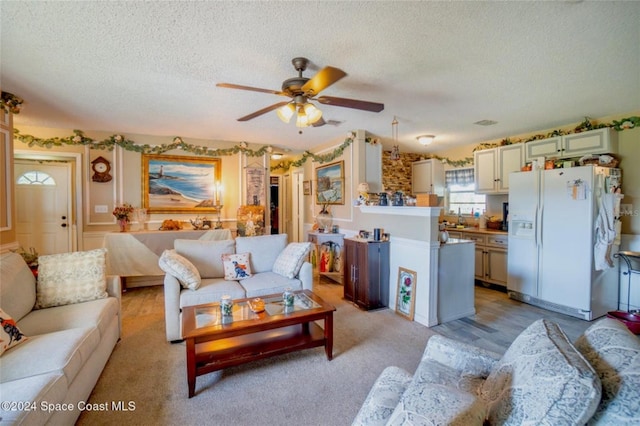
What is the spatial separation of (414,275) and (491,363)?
6.02 feet

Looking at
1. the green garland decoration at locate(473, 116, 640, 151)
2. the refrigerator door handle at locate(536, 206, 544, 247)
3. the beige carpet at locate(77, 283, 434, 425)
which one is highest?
the green garland decoration at locate(473, 116, 640, 151)

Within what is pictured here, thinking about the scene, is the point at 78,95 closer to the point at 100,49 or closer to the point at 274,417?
the point at 100,49

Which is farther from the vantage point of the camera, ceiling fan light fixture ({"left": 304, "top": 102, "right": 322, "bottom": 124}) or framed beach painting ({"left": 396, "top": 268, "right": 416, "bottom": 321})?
framed beach painting ({"left": 396, "top": 268, "right": 416, "bottom": 321})

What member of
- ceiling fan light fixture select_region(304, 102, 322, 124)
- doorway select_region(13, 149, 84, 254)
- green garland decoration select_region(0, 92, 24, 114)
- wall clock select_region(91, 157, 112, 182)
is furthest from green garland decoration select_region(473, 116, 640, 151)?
doorway select_region(13, 149, 84, 254)

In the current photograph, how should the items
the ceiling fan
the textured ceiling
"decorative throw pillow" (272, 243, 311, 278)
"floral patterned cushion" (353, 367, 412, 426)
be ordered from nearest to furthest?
"floral patterned cushion" (353, 367, 412, 426) → the textured ceiling → the ceiling fan → "decorative throw pillow" (272, 243, 311, 278)

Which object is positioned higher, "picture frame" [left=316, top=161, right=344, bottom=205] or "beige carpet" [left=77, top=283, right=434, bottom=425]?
"picture frame" [left=316, top=161, right=344, bottom=205]

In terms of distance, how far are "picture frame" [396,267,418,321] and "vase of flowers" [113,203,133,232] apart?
4.27 metres

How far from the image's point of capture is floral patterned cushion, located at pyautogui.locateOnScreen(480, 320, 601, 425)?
76 cm

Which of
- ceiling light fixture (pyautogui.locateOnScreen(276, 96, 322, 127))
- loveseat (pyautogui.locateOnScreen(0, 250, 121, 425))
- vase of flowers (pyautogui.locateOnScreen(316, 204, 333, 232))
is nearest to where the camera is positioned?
loveseat (pyautogui.locateOnScreen(0, 250, 121, 425))

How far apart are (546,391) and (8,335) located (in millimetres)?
2704

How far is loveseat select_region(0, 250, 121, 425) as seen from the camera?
1.37 metres

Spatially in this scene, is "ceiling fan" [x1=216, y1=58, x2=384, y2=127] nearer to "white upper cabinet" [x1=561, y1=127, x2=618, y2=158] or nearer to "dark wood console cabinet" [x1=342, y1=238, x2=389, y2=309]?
"dark wood console cabinet" [x1=342, y1=238, x2=389, y2=309]

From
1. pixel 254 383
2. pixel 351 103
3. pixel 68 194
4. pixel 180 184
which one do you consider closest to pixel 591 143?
pixel 351 103

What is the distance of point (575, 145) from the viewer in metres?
3.88
